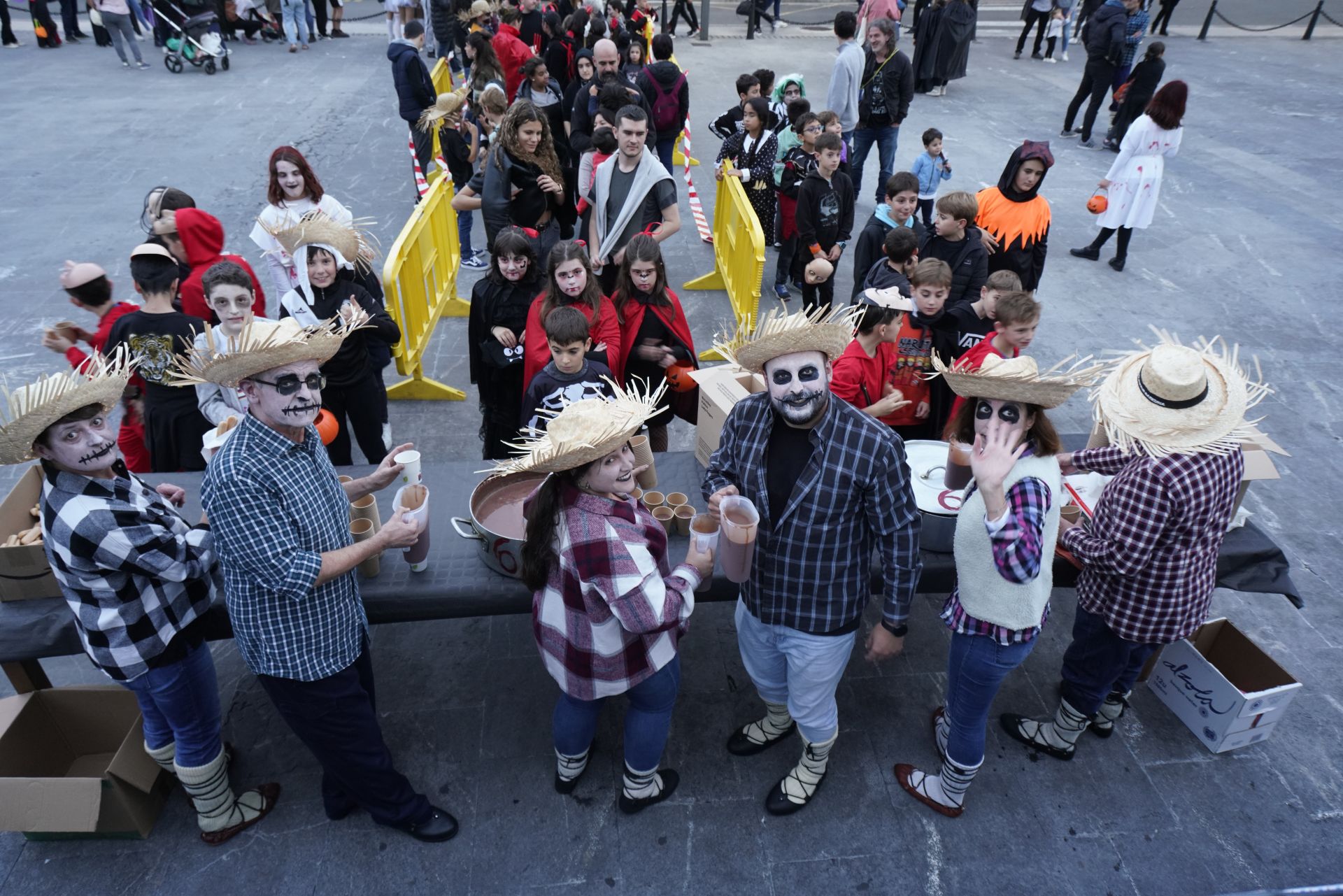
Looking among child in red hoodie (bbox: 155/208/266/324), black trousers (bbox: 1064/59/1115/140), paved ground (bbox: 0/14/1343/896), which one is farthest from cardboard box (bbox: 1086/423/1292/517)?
black trousers (bbox: 1064/59/1115/140)

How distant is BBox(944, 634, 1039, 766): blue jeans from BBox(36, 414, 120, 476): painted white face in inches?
112

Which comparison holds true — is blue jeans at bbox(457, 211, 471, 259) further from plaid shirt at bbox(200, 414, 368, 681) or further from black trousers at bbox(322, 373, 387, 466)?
plaid shirt at bbox(200, 414, 368, 681)

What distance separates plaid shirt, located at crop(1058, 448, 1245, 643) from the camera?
8.91ft

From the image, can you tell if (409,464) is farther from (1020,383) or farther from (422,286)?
(422,286)

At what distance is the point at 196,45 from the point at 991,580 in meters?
16.8

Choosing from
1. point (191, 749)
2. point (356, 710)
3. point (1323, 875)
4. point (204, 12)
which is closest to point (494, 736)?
point (356, 710)

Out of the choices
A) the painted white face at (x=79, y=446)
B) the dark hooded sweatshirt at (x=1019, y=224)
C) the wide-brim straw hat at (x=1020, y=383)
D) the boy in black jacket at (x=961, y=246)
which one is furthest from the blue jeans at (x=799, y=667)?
the dark hooded sweatshirt at (x=1019, y=224)

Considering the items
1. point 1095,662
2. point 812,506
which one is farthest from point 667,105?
point 1095,662

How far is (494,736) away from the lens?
3564 mm

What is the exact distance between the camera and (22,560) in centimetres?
291

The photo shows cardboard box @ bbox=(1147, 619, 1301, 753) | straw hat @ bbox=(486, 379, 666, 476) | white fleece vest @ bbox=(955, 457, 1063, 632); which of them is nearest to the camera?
straw hat @ bbox=(486, 379, 666, 476)

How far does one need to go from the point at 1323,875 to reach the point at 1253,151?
12005 millimetres

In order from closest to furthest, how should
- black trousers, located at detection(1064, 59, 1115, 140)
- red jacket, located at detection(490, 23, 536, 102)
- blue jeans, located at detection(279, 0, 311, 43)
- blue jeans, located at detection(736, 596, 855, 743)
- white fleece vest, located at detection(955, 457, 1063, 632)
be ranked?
white fleece vest, located at detection(955, 457, 1063, 632) < blue jeans, located at detection(736, 596, 855, 743) < red jacket, located at detection(490, 23, 536, 102) < black trousers, located at detection(1064, 59, 1115, 140) < blue jeans, located at detection(279, 0, 311, 43)

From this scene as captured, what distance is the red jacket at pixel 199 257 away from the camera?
14.4 ft
